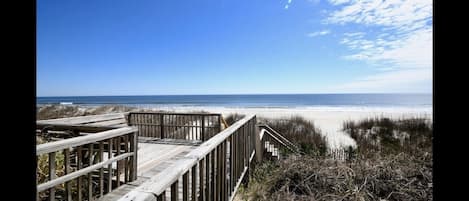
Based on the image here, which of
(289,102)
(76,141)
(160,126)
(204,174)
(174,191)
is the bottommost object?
(204,174)

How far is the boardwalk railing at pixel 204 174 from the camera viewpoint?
1219mm

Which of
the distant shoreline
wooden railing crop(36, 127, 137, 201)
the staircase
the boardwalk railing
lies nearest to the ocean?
the distant shoreline

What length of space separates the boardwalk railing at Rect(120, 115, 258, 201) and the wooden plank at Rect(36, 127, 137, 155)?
1038 millimetres

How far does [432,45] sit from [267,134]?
679 cm

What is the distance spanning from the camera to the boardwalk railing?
48.0 inches

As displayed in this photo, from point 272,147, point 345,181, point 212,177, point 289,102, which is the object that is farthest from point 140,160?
point 289,102

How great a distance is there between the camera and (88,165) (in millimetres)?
3102

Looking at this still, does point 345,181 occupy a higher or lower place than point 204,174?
lower

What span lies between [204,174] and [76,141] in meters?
1.43

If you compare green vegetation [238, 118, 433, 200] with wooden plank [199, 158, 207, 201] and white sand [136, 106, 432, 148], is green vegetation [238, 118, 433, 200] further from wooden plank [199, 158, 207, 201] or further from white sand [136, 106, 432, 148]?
white sand [136, 106, 432, 148]

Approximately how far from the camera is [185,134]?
7.88 metres

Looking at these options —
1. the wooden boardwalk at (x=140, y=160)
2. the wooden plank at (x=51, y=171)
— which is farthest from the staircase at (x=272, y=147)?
the wooden plank at (x=51, y=171)

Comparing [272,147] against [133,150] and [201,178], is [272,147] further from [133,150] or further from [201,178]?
[201,178]
